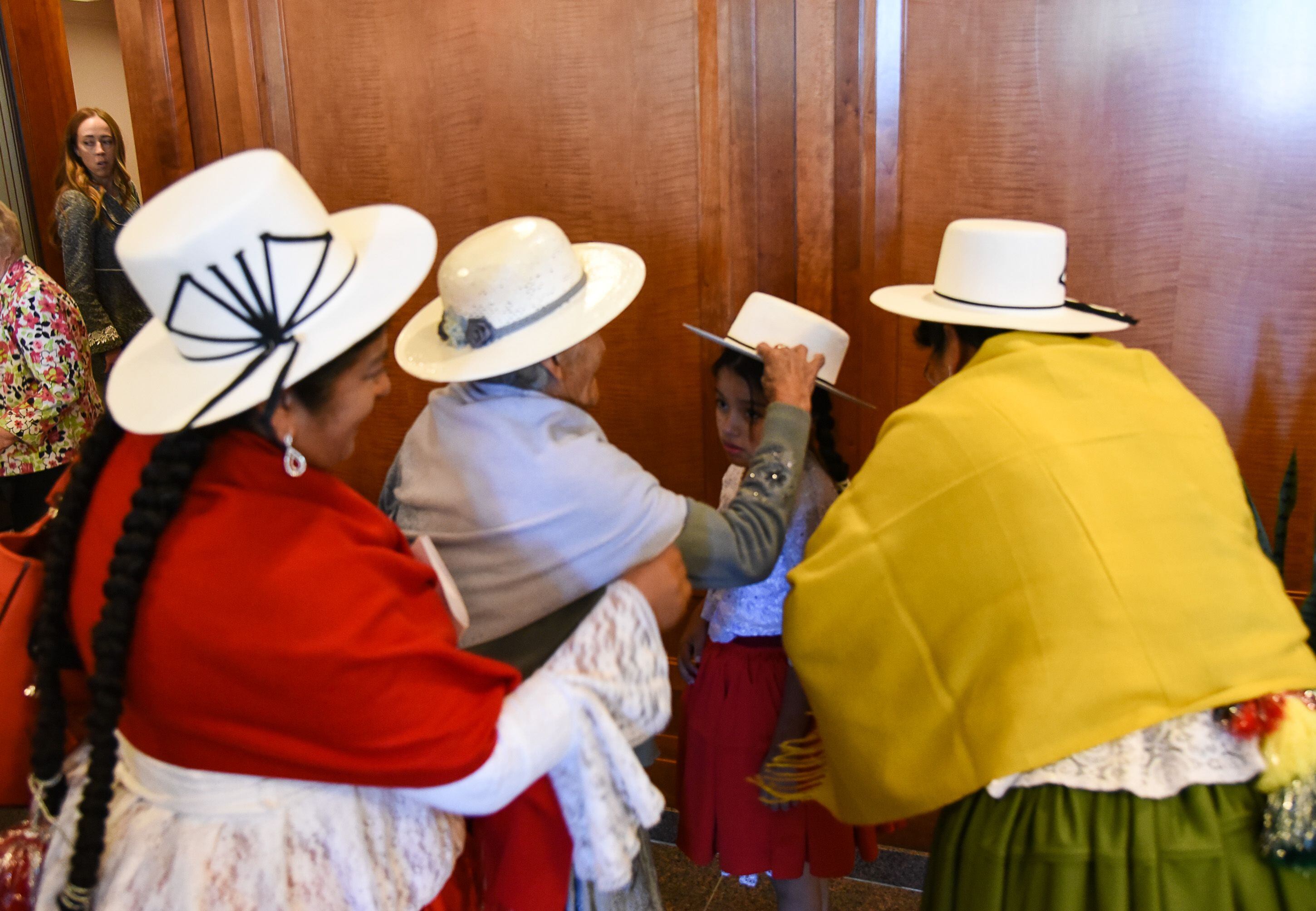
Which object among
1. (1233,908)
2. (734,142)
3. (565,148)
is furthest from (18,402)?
(1233,908)

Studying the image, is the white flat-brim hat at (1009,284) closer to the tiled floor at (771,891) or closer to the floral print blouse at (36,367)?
the tiled floor at (771,891)

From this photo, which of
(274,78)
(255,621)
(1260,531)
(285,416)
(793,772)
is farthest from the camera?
(274,78)

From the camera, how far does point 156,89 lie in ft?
8.37

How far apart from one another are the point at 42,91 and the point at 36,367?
2204mm

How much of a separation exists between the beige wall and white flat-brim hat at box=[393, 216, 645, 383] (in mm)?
4451

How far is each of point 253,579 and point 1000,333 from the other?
1115 mm

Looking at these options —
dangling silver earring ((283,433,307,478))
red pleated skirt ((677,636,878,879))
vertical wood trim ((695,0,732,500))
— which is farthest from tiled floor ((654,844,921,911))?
dangling silver earring ((283,433,307,478))

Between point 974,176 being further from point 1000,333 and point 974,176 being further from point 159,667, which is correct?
point 159,667

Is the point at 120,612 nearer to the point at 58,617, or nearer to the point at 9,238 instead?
the point at 58,617

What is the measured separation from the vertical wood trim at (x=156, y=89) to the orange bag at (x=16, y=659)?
171 centimetres

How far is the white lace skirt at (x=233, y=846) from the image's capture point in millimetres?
1081

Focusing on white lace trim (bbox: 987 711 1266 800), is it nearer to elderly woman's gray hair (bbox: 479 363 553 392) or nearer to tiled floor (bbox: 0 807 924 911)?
elderly woman's gray hair (bbox: 479 363 553 392)

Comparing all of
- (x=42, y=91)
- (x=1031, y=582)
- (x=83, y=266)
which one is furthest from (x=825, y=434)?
(x=42, y=91)

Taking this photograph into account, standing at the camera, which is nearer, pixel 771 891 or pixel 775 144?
pixel 775 144
